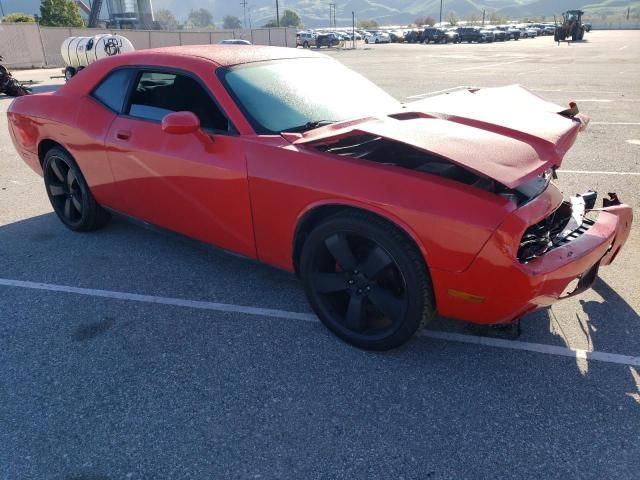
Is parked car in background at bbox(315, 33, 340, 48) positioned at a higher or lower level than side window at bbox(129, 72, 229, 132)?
higher

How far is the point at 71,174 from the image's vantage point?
14.4 feet

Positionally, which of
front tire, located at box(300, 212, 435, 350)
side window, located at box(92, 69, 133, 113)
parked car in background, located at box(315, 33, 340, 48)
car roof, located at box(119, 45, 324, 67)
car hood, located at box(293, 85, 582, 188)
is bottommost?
front tire, located at box(300, 212, 435, 350)

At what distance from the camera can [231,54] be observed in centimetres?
362

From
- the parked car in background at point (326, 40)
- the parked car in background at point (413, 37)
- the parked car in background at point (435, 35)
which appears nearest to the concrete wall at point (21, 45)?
the parked car in background at point (326, 40)

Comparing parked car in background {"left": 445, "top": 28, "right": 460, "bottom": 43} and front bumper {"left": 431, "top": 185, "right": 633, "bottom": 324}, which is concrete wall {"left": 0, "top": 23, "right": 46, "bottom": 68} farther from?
parked car in background {"left": 445, "top": 28, "right": 460, "bottom": 43}

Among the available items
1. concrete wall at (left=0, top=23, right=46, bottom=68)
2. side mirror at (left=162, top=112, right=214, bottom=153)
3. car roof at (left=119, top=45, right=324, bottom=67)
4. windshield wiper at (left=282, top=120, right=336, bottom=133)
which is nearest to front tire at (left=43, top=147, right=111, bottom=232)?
car roof at (left=119, top=45, right=324, bottom=67)

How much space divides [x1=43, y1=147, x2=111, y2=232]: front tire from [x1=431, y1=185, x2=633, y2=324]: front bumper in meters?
3.14

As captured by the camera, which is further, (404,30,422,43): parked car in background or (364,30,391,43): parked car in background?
(364,30,391,43): parked car in background

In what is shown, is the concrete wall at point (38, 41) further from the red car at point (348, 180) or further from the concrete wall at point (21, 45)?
the red car at point (348, 180)

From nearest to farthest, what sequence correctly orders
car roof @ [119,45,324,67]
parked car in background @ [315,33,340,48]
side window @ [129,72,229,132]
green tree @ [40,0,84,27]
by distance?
1. side window @ [129,72,229,132]
2. car roof @ [119,45,324,67]
3. parked car in background @ [315,33,340,48]
4. green tree @ [40,0,84,27]

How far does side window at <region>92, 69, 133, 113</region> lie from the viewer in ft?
12.7

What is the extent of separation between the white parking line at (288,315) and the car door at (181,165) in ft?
1.26

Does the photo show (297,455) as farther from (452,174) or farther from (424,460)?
(452,174)

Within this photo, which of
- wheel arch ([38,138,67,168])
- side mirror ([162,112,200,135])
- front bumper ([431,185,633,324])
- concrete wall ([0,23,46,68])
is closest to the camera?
front bumper ([431,185,633,324])
